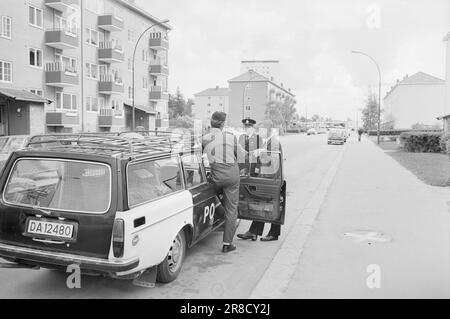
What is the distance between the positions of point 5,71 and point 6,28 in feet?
9.24

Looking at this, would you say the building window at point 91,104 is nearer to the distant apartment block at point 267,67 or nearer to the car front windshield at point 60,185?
the car front windshield at point 60,185

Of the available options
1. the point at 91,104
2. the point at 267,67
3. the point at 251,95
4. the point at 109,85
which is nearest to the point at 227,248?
the point at 91,104

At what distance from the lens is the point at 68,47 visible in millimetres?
34281

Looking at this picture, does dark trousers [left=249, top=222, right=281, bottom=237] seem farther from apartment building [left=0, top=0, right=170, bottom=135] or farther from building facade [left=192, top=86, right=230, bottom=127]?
building facade [left=192, top=86, right=230, bottom=127]

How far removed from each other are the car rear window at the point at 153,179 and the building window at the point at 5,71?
2781 centimetres

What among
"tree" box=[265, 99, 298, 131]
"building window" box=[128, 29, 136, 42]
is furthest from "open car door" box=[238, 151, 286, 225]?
"tree" box=[265, 99, 298, 131]

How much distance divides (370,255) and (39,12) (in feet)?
108

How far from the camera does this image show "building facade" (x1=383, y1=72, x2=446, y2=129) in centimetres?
9038

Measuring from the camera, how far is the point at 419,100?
91.6m

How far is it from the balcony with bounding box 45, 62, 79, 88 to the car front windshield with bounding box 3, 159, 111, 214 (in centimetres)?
3062

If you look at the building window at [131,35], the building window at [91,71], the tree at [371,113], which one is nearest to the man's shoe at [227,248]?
the building window at [91,71]
